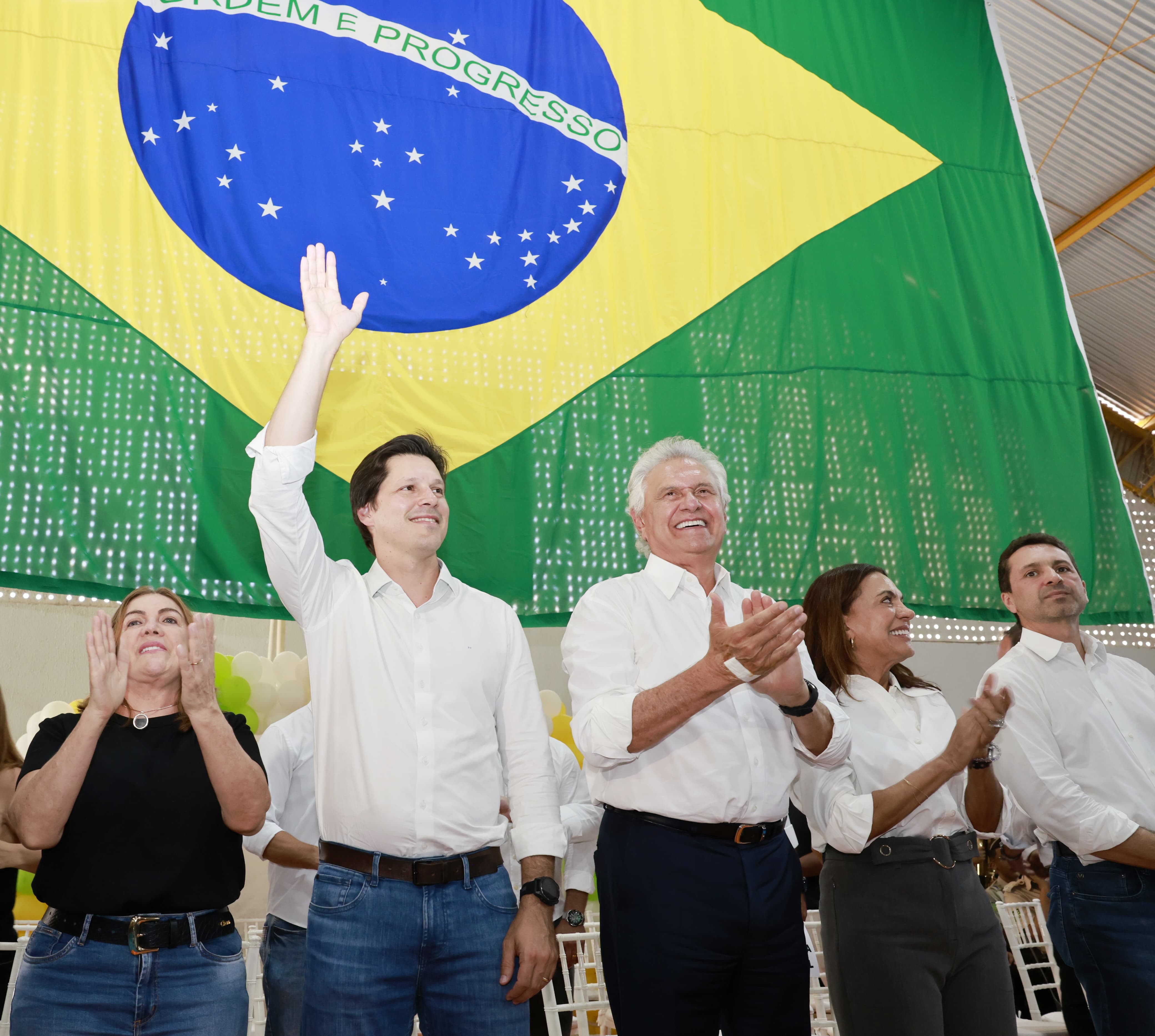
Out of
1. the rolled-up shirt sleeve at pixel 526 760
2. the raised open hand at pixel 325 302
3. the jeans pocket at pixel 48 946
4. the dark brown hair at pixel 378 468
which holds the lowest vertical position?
the jeans pocket at pixel 48 946

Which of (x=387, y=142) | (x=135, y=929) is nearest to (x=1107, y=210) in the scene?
(x=387, y=142)

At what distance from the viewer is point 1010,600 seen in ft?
9.73

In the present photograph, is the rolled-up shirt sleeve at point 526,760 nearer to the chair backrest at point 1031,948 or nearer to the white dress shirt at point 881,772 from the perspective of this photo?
the white dress shirt at point 881,772

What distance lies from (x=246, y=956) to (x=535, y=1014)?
963 mm

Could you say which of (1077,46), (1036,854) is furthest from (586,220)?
(1077,46)

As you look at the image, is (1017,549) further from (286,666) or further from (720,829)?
(286,666)

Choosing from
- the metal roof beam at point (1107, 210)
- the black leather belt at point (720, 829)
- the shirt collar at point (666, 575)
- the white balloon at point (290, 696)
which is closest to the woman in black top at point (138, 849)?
the black leather belt at point (720, 829)

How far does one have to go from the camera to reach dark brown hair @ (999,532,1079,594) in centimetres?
293

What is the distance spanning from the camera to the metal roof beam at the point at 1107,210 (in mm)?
9008

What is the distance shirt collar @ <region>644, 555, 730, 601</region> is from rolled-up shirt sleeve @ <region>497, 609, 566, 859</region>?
326mm

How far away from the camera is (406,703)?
2043 mm

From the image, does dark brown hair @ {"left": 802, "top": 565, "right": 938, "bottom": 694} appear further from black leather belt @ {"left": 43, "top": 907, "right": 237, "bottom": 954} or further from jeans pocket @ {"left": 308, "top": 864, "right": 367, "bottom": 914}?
black leather belt @ {"left": 43, "top": 907, "right": 237, "bottom": 954}

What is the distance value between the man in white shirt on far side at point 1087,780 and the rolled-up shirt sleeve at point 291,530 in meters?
1.65

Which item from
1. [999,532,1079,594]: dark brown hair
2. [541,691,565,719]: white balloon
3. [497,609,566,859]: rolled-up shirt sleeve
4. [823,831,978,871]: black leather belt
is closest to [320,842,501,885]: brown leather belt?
[497,609,566,859]: rolled-up shirt sleeve
